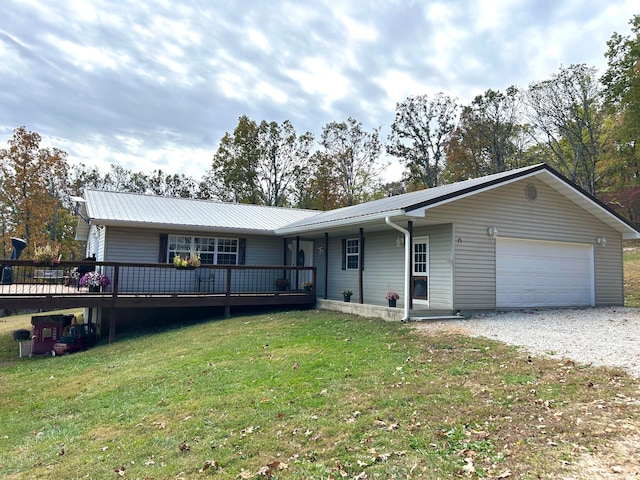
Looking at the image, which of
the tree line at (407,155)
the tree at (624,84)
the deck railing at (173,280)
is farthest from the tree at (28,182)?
the tree at (624,84)

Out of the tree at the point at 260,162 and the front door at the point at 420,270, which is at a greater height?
the tree at the point at 260,162

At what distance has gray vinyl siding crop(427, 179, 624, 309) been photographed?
34.7ft

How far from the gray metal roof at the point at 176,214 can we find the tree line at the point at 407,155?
A: 9.62 m

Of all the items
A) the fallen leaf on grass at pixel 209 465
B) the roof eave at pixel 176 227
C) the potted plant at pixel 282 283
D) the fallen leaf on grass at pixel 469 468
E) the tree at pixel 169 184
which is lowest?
the fallen leaf on grass at pixel 209 465

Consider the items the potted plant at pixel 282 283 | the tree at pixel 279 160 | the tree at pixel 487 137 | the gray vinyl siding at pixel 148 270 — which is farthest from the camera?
the tree at pixel 279 160

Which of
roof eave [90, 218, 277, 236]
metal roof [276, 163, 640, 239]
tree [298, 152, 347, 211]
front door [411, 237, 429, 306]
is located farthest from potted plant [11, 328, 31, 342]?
tree [298, 152, 347, 211]

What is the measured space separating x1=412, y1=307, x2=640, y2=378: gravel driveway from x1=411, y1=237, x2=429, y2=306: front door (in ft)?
5.65

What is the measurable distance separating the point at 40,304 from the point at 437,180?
27.1 m

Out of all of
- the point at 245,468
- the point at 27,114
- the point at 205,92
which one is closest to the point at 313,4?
the point at 205,92

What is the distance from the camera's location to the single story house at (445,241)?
34.9 ft

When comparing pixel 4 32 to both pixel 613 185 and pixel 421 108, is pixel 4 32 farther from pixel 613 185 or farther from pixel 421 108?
pixel 613 185

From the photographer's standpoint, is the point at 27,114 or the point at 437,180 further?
the point at 437,180

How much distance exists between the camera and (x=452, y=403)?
436 cm

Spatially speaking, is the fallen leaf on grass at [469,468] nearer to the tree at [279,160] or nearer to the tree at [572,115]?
the tree at [572,115]
